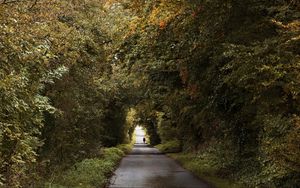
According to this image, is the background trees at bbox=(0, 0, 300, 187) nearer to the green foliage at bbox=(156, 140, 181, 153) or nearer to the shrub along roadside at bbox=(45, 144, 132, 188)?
the shrub along roadside at bbox=(45, 144, 132, 188)

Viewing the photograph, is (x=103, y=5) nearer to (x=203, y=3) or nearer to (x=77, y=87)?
(x=77, y=87)

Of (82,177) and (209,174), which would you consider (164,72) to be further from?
(82,177)

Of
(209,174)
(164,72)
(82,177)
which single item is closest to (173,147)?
(209,174)

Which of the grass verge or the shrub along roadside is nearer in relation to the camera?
the shrub along roadside

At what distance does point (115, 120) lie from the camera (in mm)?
40625

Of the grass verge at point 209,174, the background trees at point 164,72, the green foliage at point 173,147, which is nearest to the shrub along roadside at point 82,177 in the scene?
the background trees at point 164,72

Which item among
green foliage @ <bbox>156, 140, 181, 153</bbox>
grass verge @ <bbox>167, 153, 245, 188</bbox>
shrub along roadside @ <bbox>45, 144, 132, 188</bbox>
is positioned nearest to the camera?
Answer: shrub along roadside @ <bbox>45, 144, 132, 188</bbox>

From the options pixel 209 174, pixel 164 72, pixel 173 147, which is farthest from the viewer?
pixel 173 147

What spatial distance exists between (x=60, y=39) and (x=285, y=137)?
A: 20.3 feet

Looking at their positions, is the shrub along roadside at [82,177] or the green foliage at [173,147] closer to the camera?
the shrub along roadside at [82,177]

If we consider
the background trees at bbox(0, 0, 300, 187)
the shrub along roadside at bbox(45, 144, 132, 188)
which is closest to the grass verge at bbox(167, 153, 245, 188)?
the background trees at bbox(0, 0, 300, 187)

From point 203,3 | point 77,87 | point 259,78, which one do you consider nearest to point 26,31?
point 203,3

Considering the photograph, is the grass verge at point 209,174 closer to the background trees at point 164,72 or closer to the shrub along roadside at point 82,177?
the background trees at point 164,72

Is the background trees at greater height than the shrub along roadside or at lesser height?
greater
